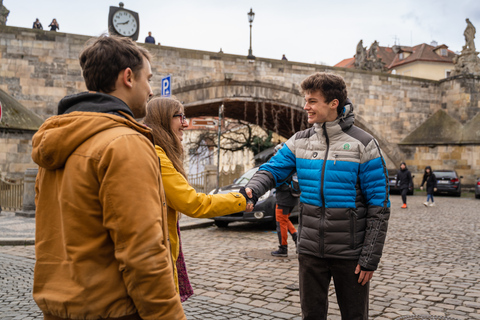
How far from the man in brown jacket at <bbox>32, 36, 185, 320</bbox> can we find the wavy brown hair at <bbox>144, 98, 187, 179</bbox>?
101 centimetres

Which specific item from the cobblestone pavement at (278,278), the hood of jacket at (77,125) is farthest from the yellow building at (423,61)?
the hood of jacket at (77,125)

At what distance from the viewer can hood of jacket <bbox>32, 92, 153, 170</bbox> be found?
4.82 ft

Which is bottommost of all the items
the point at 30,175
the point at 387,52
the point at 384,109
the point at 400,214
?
the point at 400,214

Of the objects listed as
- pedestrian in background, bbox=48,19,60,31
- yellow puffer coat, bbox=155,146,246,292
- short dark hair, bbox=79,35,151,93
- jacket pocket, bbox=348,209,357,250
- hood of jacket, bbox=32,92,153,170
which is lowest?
jacket pocket, bbox=348,209,357,250

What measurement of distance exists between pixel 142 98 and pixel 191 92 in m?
18.1

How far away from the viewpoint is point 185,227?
396 inches

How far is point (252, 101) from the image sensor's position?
21.2 meters

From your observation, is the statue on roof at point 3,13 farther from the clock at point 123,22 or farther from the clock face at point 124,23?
the clock face at point 124,23

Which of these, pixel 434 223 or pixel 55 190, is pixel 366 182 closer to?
pixel 55 190

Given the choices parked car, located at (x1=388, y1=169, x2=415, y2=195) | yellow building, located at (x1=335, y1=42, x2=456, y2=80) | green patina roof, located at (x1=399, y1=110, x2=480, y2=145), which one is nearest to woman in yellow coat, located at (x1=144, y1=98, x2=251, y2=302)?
parked car, located at (x1=388, y1=169, x2=415, y2=195)

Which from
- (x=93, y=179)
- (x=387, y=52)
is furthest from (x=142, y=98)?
(x=387, y=52)

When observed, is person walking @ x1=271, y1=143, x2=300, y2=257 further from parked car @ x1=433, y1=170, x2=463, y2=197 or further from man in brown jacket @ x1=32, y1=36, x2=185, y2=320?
parked car @ x1=433, y1=170, x2=463, y2=197

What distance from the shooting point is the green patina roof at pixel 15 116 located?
1524cm

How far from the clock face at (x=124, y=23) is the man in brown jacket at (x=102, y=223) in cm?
1457
